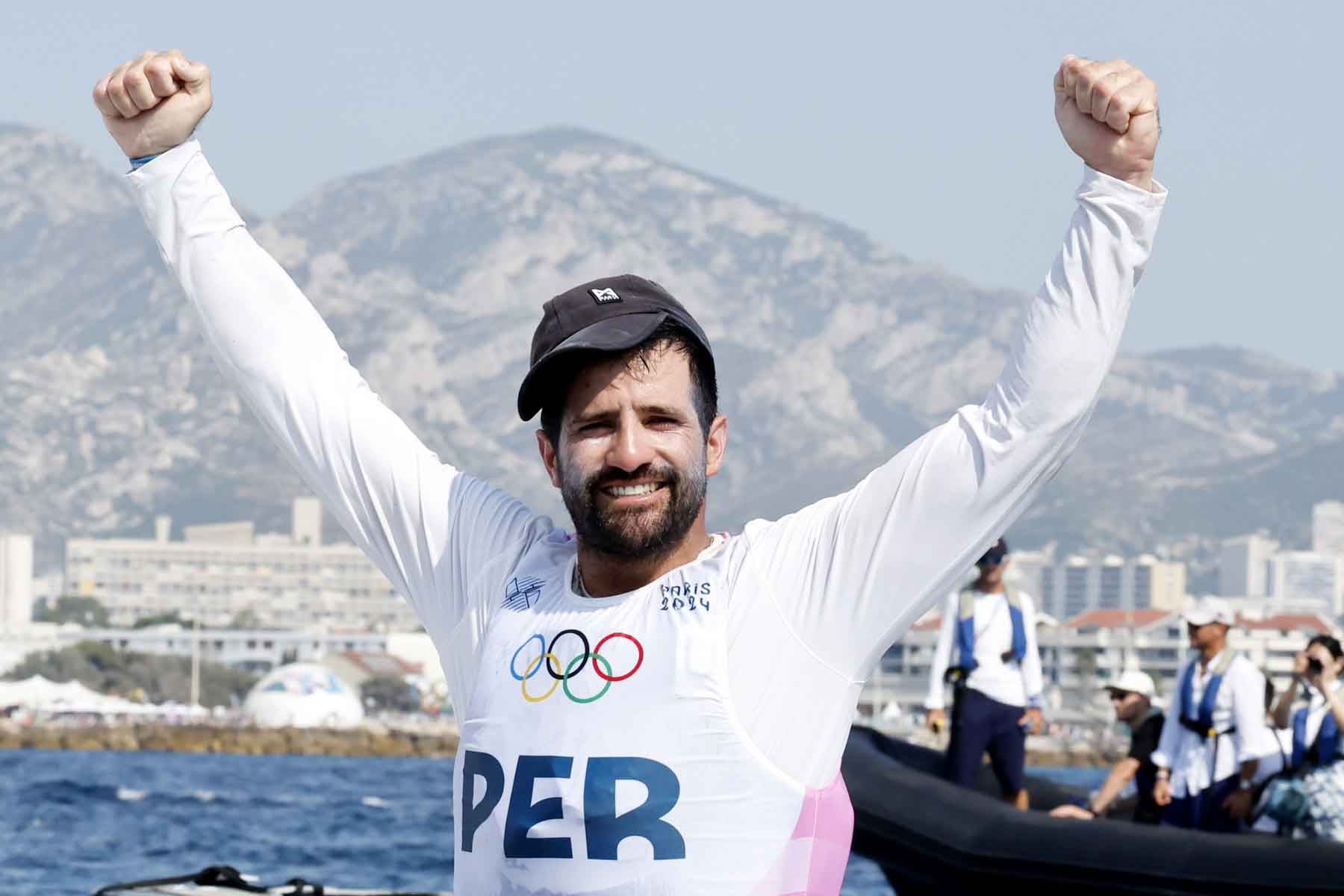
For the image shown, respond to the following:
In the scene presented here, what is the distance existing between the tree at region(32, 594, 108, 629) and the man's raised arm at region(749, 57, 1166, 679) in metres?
156

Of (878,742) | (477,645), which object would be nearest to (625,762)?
(477,645)

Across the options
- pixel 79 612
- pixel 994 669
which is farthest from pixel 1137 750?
pixel 79 612

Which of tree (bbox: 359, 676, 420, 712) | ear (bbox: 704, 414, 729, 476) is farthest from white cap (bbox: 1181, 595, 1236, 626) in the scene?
tree (bbox: 359, 676, 420, 712)

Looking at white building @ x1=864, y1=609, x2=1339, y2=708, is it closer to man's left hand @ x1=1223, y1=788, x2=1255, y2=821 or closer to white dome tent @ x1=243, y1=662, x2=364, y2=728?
white dome tent @ x1=243, y1=662, x2=364, y2=728

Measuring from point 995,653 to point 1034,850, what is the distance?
1.09 m

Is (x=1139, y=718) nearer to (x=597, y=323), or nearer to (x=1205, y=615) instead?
(x=1205, y=615)

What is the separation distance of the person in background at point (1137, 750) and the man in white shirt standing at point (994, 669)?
316 millimetres

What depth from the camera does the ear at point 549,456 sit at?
231cm

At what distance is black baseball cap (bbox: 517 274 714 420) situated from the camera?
7.20 feet

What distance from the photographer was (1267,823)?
307 inches

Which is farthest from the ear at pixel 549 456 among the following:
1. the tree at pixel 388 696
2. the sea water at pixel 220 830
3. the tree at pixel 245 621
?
the tree at pixel 245 621

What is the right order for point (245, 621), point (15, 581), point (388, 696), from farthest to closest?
point (15, 581) → point (245, 621) → point (388, 696)

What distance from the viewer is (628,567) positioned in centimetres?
224

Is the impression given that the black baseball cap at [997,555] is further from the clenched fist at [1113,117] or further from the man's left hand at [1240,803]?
the clenched fist at [1113,117]
